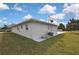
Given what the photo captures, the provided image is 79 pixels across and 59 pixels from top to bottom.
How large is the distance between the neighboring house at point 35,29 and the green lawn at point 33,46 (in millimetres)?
48

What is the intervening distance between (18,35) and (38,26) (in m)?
0.24

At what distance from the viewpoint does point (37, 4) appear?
14.4 feet

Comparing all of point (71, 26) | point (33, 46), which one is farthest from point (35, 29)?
point (71, 26)

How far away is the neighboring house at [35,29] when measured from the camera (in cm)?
441

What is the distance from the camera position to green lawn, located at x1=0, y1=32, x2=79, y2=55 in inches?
173

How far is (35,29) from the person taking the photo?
14.5ft

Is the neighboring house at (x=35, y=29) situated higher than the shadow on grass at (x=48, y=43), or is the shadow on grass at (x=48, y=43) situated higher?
the neighboring house at (x=35, y=29)

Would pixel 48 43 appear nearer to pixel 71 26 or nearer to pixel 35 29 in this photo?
pixel 35 29

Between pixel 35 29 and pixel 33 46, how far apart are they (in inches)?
7.3

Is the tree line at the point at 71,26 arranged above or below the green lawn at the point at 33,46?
above
